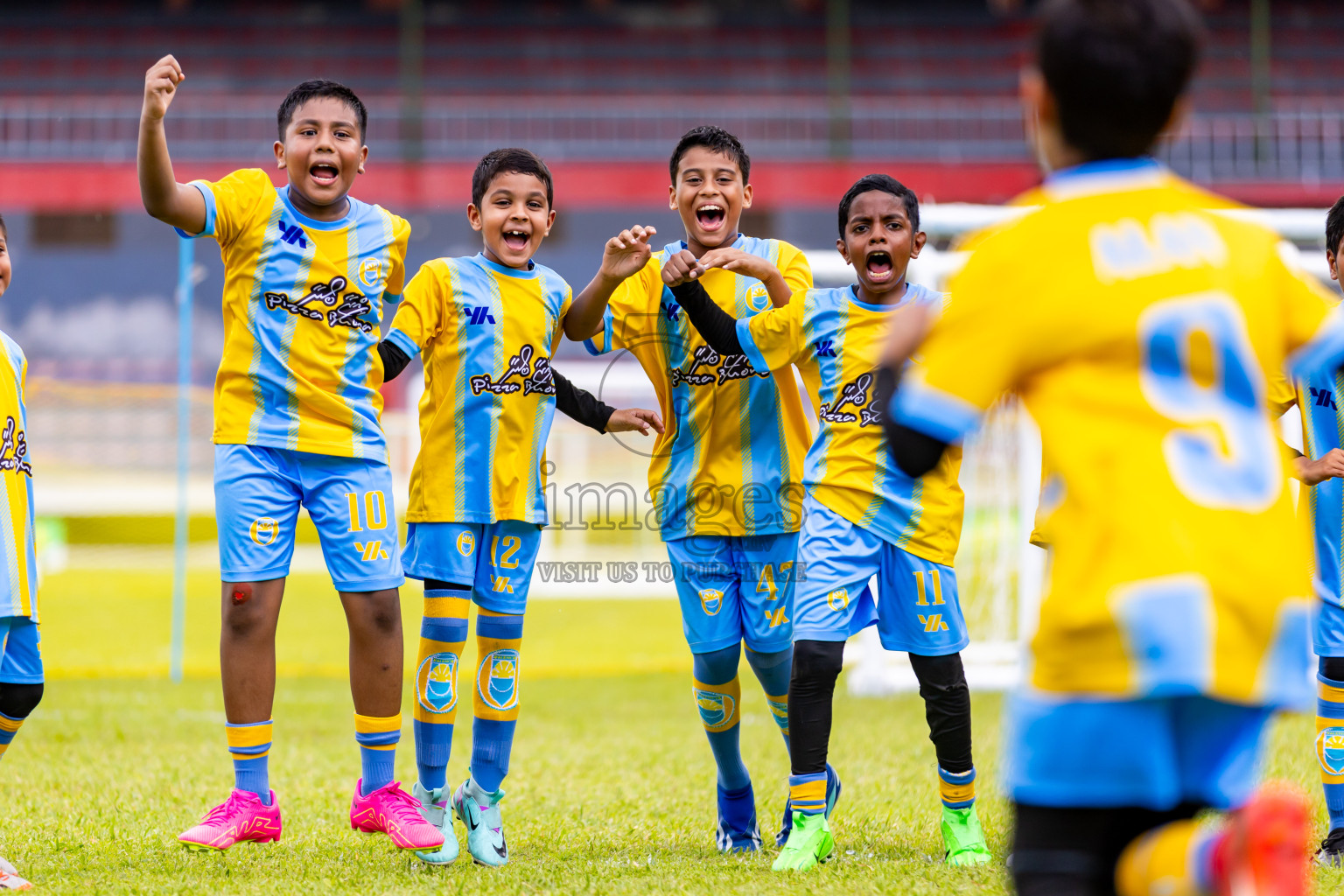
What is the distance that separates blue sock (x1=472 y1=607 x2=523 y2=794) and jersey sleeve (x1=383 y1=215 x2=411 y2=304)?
839 millimetres

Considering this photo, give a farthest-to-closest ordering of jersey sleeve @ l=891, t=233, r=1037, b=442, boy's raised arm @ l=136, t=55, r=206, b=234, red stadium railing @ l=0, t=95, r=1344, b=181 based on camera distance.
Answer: red stadium railing @ l=0, t=95, r=1344, b=181
boy's raised arm @ l=136, t=55, r=206, b=234
jersey sleeve @ l=891, t=233, r=1037, b=442

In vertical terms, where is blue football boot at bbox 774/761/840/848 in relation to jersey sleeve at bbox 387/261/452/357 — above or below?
below

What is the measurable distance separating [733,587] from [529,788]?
1.30 metres

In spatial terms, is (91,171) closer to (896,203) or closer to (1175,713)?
(896,203)

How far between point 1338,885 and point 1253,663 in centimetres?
169

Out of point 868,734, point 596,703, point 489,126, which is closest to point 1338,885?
point 868,734

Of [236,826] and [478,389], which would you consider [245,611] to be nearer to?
[236,826]

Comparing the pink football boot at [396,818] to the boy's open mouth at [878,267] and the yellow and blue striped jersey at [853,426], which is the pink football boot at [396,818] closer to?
the yellow and blue striped jersey at [853,426]

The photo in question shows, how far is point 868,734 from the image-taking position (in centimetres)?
562

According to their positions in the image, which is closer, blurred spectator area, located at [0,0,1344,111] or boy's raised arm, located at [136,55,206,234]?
boy's raised arm, located at [136,55,206,234]

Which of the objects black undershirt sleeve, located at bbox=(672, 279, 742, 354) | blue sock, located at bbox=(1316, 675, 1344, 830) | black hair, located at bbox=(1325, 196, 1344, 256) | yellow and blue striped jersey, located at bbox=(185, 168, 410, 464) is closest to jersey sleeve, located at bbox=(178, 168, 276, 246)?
yellow and blue striped jersey, located at bbox=(185, 168, 410, 464)

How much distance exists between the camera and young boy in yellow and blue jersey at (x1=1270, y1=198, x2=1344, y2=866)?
3.27 metres

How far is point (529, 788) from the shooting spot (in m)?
4.43

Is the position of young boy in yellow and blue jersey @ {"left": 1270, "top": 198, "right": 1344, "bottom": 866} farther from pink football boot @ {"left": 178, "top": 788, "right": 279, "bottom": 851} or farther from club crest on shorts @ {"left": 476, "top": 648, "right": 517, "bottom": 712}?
pink football boot @ {"left": 178, "top": 788, "right": 279, "bottom": 851}
